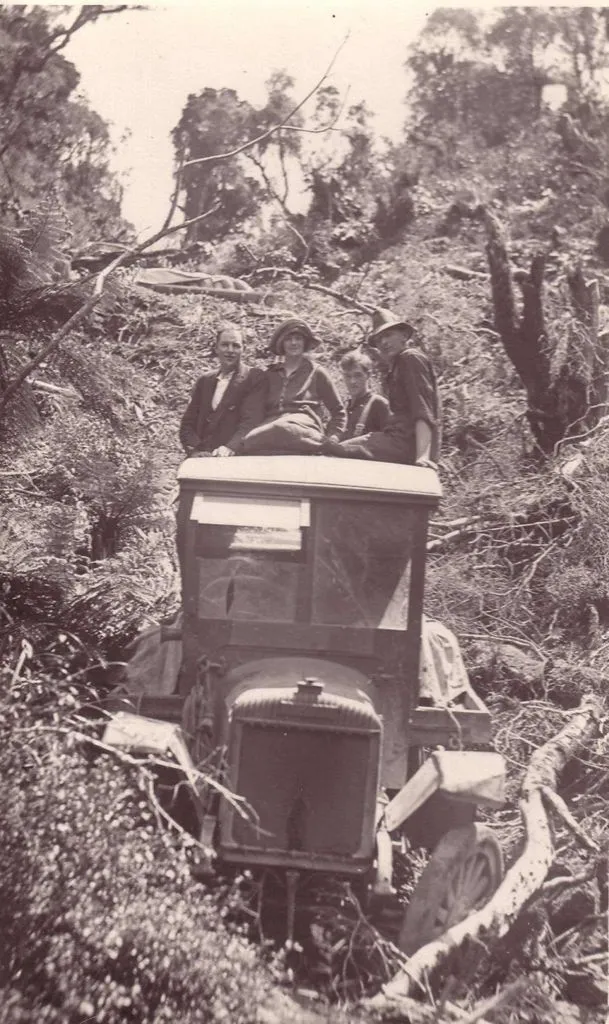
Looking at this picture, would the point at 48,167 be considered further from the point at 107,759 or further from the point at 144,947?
the point at 144,947

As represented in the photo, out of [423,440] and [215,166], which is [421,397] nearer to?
[423,440]

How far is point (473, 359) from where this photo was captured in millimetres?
5914

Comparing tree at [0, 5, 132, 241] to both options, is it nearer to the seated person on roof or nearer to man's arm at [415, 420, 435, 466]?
the seated person on roof

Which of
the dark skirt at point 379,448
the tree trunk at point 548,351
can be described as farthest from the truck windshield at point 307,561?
the tree trunk at point 548,351

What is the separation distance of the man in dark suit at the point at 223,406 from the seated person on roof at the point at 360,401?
404mm

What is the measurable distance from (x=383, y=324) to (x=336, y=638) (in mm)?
1589

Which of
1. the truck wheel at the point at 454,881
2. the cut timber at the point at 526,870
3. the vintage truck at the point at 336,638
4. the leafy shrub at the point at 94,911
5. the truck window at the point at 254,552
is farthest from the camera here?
the truck window at the point at 254,552

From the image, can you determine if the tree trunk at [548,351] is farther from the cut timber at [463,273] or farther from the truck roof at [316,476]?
the truck roof at [316,476]

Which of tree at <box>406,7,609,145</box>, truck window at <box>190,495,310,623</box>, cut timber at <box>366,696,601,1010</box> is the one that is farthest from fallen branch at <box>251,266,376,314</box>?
cut timber at <box>366,696,601,1010</box>

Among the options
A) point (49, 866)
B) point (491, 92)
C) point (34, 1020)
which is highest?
point (491, 92)

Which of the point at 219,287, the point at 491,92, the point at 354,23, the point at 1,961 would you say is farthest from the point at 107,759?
the point at 491,92

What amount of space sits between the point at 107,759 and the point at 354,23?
3.14 metres

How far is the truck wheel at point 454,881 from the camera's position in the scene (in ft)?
12.2

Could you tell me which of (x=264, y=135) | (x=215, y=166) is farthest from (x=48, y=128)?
(x=264, y=135)
